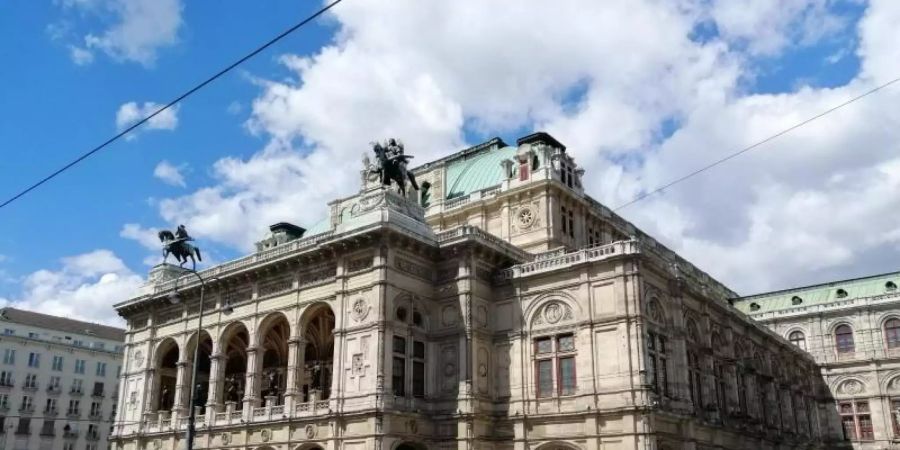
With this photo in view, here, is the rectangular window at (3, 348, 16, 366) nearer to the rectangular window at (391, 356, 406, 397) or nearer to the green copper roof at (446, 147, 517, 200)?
the green copper roof at (446, 147, 517, 200)

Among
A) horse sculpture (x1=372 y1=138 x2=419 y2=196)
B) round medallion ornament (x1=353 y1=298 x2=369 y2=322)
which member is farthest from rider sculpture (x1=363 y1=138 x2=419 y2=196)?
round medallion ornament (x1=353 y1=298 x2=369 y2=322)

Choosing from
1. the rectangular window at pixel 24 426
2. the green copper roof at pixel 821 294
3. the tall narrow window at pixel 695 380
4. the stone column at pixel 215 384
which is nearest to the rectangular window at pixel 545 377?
the tall narrow window at pixel 695 380

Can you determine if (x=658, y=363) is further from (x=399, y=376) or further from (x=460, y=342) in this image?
(x=399, y=376)

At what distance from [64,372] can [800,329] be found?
7754 centimetres

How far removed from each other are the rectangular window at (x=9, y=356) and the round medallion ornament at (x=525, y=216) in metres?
60.8

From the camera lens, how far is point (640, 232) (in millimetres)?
65188

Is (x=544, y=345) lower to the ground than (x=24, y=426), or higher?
higher

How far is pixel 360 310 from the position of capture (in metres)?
43.4

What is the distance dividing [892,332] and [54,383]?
3336 inches

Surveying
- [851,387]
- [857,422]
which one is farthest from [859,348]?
[857,422]

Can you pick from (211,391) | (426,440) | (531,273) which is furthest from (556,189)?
(211,391)

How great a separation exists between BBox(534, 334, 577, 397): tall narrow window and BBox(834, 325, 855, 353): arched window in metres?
43.9

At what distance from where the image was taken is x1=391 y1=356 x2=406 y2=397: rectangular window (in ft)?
140

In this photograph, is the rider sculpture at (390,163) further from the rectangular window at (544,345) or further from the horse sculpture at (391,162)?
the rectangular window at (544,345)
